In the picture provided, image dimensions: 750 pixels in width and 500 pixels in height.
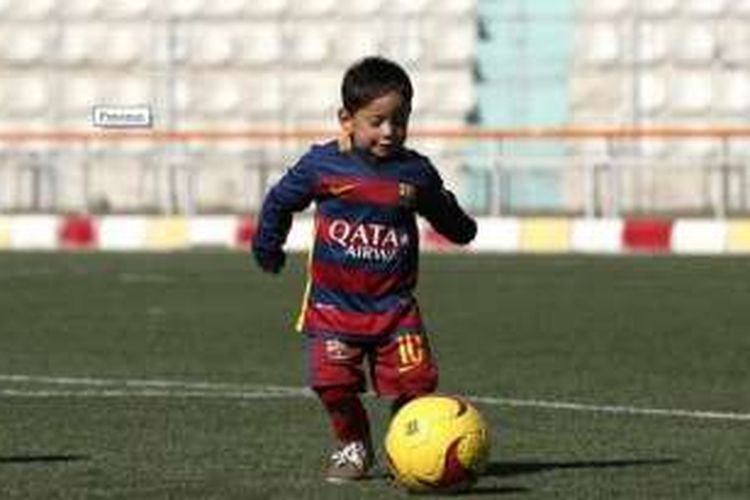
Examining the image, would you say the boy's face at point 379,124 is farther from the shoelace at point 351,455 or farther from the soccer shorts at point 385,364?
the shoelace at point 351,455

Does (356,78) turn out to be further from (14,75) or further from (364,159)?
(14,75)

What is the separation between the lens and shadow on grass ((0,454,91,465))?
354 inches

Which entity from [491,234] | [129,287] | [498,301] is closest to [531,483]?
[498,301]

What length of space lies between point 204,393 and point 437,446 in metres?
3.91

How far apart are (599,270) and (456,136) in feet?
21.6

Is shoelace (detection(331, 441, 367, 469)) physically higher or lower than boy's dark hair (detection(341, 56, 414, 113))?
lower

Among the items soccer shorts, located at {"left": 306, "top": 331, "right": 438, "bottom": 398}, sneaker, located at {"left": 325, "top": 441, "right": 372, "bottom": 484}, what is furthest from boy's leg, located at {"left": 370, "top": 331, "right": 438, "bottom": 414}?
sneaker, located at {"left": 325, "top": 441, "right": 372, "bottom": 484}

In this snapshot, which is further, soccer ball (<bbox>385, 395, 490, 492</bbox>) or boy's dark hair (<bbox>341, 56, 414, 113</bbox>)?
boy's dark hair (<bbox>341, 56, 414, 113</bbox>)

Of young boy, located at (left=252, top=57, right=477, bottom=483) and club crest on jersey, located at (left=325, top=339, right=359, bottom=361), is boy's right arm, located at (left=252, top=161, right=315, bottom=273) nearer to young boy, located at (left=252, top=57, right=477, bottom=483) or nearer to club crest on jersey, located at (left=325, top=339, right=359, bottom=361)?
young boy, located at (left=252, top=57, right=477, bottom=483)

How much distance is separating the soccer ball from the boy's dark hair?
104 centimetres

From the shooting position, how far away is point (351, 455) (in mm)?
8617

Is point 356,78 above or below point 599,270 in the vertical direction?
above

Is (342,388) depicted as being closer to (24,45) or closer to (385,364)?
(385,364)

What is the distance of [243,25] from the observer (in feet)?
121
